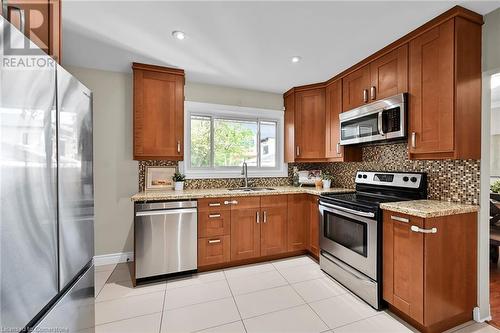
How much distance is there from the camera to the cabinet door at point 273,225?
112 inches

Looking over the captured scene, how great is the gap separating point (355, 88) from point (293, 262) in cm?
234

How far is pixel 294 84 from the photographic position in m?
3.27

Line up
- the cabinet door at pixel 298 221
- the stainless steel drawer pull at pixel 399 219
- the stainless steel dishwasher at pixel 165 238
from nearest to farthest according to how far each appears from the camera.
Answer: the stainless steel drawer pull at pixel 399 219, the stainless steel dishwasher at pixel 165 238, the cabinet door at pixel 298 221

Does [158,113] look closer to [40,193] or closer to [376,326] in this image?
[40,193]

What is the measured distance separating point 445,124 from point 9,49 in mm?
2564

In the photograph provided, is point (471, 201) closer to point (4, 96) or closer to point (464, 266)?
point (464, 266)

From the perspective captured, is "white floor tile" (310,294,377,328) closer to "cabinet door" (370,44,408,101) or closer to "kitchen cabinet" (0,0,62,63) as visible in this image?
"cabinet door" (370,44,408,101)

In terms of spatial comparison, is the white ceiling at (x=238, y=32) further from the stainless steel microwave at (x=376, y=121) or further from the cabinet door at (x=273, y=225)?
the cabinet door at (x=273, y=225)

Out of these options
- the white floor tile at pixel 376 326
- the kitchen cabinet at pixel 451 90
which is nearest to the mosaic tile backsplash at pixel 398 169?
the kitchen cabinet at pixel 451 90

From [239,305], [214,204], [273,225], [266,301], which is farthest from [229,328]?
[273,225]

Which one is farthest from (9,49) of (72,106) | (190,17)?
(190,17)

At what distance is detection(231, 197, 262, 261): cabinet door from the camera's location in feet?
8.87

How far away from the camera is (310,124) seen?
3.33m

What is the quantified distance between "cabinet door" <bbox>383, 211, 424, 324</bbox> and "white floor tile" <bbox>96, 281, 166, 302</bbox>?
7.14 feet
